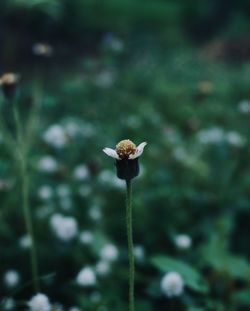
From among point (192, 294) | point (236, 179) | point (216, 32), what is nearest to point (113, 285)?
point (192, 294)

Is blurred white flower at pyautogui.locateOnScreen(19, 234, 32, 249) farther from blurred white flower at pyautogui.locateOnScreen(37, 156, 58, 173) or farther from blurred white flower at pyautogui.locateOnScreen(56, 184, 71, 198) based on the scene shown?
blurred white flower at pyautogui.locateOnScreen(37, 156, 58, 173)

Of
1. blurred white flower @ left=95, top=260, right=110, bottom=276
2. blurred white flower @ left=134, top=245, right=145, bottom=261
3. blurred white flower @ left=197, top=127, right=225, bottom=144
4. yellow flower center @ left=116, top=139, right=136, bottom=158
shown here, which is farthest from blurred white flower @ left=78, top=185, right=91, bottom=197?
yellow flower center @ left=116, top=139, right=136, bottom=158

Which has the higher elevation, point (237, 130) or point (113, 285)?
point (237, 130)

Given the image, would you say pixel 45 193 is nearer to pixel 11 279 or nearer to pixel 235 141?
pixel 11 279

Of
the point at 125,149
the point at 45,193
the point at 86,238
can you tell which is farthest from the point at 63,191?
the point at 125,149

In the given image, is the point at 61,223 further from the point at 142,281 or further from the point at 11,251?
the point at 142,281

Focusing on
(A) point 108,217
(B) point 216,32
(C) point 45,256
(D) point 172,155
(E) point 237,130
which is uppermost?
(B) point 216,32

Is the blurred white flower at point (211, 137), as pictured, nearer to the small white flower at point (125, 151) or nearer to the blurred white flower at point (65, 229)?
the blurred white flower at point (65, 229)
